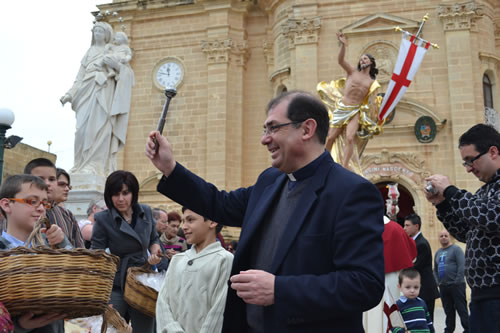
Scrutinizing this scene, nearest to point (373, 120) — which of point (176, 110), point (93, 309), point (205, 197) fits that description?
point (205, 197)

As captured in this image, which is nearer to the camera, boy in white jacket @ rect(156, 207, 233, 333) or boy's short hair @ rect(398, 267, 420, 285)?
boy in white jacket @ rect(156, 207, 233, 333)

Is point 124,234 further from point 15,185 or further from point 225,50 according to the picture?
point 225,50

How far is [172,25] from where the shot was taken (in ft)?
71.2

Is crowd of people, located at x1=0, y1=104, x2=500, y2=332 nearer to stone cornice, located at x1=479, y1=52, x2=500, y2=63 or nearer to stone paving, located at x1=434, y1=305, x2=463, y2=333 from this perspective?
stone paving, located at x1=434, y1=305, x2=463, y2=333

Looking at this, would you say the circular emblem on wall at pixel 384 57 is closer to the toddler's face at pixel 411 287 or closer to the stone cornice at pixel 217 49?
the stone cornice at pixel 217 49

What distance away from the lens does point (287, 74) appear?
19062 mm

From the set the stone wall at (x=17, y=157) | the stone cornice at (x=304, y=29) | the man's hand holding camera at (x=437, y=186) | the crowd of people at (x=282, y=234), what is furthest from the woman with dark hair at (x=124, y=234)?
the stone wall at (x=17, y=157)

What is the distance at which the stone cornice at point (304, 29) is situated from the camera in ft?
61.4

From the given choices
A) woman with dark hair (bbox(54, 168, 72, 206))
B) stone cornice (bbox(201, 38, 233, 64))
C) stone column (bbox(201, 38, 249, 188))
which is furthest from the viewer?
stone cornice (bbox(201, 38, 233, 64))

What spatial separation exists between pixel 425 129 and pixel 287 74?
5164 millimetres

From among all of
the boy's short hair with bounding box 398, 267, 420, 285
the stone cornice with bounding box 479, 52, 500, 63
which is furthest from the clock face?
the boy's short hair with bounding box 398, 267, 420, 285

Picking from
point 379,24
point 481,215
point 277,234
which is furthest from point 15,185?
point 379,24

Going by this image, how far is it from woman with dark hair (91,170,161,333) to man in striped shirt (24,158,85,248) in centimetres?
27

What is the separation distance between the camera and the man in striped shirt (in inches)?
164
